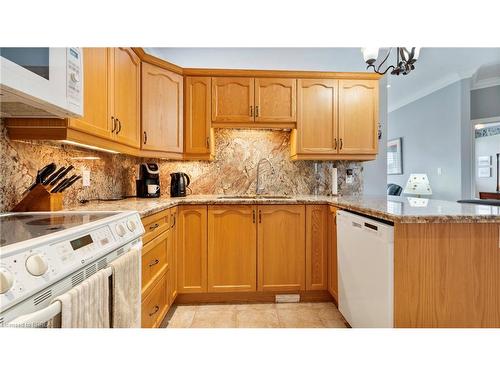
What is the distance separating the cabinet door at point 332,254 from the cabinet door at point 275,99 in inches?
42.5

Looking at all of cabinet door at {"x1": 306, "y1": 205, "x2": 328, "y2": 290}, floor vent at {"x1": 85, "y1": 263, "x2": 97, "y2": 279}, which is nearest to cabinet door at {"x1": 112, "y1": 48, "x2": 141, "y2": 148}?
floor vent at {"x1": 85, "y1": 263, "x2": 97, "y2": 279}

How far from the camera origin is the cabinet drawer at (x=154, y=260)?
64.6 inches

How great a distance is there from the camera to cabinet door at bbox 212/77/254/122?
276 centimetres

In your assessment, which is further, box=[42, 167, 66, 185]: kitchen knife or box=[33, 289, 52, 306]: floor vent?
box=[42, 167, 66, 185]: kitchen knife

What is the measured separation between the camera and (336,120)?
2.83 m

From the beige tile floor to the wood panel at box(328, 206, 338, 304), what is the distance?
0.19 m

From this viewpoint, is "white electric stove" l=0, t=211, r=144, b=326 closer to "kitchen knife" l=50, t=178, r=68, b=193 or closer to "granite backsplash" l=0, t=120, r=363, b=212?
"kitchen knife" l=50, t=178, r=68, b=193

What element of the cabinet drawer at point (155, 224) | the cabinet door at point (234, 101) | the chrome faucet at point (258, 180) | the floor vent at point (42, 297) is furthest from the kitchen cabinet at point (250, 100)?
the floor vent at point (42, 297)

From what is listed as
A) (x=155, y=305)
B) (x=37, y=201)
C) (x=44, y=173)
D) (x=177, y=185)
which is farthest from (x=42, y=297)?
(x=177, y=185)

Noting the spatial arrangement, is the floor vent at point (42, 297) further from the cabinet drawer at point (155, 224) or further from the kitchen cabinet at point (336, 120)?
the kitchen cabinet at point (336, 120)

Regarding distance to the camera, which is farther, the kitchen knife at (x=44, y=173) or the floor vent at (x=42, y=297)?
the kitchen knife at (x=44, y=173)
